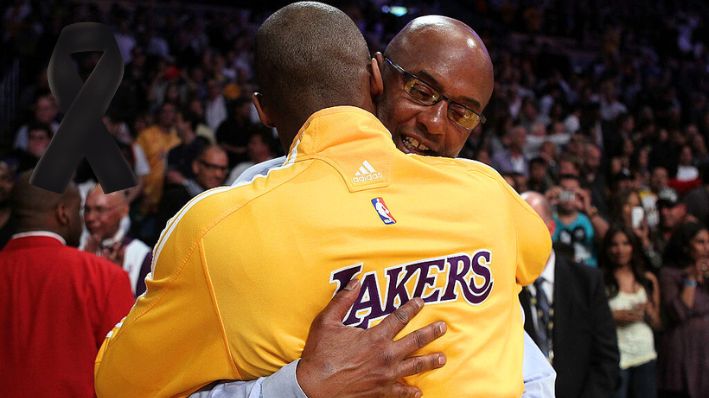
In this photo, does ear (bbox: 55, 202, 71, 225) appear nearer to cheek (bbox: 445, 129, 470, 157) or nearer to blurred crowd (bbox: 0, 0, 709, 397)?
blurred crowd (bbox: 0, 0, 709, 397)

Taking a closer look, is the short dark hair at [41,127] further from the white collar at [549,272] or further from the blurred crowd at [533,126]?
the white collar at [549,272]

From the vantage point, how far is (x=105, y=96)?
12.5 feet

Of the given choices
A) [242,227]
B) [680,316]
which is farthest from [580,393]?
[242,227]

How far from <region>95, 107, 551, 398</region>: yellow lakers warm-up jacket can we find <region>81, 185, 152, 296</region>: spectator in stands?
3223 millimetres

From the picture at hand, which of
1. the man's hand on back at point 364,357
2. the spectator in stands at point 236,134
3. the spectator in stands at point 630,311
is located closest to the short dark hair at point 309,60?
the man's hand on back at point 364,357

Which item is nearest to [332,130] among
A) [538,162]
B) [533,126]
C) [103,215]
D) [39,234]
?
[39,234]

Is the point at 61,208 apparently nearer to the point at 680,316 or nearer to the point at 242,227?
the point at 242,227

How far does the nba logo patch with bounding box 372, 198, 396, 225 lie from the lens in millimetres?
1540

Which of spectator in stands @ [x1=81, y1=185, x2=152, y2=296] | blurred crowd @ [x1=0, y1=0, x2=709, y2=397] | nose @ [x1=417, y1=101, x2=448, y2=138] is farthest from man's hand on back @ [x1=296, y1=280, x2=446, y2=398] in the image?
spectator in stands @ [x1=81, y1=185, x2=152, y2=296]

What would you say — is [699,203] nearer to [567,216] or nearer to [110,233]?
[567,216]

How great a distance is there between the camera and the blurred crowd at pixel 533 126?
18.9 ft

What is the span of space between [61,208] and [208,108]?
6.18 meters

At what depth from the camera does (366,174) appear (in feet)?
5.15

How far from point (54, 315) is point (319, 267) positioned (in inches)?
80.7
